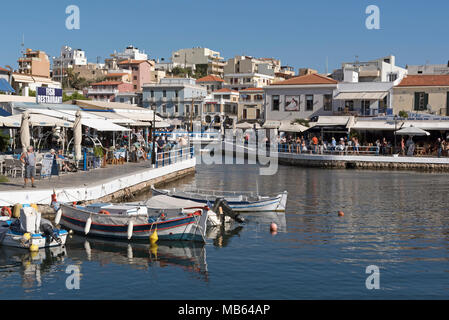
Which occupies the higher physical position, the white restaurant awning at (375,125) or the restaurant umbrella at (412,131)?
the white restaurant awning at (375,125)

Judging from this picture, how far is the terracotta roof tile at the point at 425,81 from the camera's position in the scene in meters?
52.5

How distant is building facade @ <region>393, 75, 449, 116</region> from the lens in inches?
2050

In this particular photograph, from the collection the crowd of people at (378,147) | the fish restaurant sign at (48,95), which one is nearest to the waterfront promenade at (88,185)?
the fish restaurant sign at (48,95)


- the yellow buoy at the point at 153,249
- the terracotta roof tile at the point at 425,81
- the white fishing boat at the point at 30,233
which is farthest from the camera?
the terracotta roof tile at the point at 425,81

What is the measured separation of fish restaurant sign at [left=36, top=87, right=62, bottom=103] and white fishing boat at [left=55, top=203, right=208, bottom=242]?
1622 centimetres

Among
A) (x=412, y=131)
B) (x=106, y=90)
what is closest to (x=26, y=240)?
(x=412, y=131)

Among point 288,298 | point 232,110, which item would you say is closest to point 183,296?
point 288,298

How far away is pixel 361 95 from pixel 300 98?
704 centimetres

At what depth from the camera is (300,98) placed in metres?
58.0

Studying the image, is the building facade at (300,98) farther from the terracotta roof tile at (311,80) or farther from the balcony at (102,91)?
the balcony at (102,91)

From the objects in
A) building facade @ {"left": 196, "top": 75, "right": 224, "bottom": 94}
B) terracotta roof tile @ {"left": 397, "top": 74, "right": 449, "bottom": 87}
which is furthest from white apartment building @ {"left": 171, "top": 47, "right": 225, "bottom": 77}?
terracotta roof tile @ {"left": 397, "top": 74, "right": 449, "bottom": 87}

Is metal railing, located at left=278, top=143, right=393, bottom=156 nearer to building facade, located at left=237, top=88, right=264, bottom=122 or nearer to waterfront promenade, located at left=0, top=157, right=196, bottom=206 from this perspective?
waterfront promenade, located at left=0, top=157, right=196, bottom=206

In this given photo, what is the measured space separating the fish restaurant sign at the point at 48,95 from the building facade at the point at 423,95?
113 ft

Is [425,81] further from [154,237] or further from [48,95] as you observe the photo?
[154,237]
